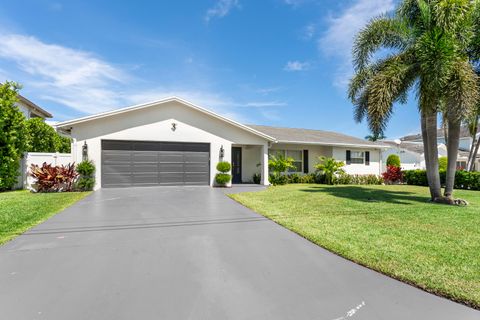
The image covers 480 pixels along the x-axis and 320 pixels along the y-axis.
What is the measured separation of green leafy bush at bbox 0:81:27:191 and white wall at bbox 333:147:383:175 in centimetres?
1908

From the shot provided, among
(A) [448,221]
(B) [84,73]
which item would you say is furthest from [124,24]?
(A) [448,221]

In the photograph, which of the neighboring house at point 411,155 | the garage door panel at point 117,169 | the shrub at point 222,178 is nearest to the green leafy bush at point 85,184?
the garage door panel at point 117,169

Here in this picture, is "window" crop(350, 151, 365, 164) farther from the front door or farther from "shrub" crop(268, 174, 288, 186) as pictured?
the front door

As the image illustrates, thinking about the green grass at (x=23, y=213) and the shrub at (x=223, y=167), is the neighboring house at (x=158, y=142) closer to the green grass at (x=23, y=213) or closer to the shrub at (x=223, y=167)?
the shrub at (x=223, y=167)

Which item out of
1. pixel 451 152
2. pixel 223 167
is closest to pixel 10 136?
pixel 223 167

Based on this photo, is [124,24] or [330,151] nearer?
[124,24]

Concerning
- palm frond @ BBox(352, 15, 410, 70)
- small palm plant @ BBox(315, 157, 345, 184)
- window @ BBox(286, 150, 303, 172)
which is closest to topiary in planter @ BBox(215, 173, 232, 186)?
window @ BBox(286, 150, 303, 172)

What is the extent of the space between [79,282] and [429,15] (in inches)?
513

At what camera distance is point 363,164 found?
2144cm

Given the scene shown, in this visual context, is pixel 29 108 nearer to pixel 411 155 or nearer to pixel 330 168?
pixel 330 168

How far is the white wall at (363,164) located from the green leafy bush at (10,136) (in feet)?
62.6

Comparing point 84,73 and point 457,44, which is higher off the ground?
point 84,73

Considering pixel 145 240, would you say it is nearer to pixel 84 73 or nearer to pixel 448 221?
pixel 448 221

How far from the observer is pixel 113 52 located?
49.9 ft
